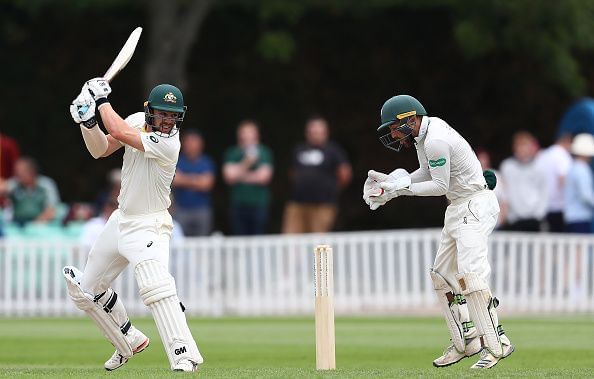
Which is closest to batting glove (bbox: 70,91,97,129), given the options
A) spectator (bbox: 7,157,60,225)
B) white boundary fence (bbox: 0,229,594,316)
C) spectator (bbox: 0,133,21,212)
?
white boundary fence (bbox: 0,229,594,316)

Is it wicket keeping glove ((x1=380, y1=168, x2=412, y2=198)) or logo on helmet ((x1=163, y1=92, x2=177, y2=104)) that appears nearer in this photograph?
logo on helmet ((x1=163, y1=92, x2=177, y2=104))

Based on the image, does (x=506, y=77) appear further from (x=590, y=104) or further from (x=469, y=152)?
(x=469, y=152)

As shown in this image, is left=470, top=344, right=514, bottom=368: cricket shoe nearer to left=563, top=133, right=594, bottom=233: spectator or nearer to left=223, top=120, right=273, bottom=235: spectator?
left=563, top=133, right=594, bottom=233: spectator

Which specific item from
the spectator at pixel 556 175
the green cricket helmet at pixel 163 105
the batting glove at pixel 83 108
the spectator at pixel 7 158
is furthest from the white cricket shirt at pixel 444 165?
the spectator at pixel 7 158

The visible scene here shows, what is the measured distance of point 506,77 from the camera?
24969mm

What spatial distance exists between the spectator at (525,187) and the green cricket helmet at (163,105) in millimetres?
9218

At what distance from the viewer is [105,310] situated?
10.7m

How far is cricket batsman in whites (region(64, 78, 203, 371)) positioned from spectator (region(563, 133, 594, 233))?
8.68m

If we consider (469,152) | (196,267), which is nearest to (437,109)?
(196,267)

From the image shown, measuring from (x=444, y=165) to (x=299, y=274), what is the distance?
27.5 feet

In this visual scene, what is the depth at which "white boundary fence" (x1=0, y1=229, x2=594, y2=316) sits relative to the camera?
1853cm

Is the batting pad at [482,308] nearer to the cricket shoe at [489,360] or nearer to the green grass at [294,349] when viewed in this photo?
the cricket shoe at [489,360]

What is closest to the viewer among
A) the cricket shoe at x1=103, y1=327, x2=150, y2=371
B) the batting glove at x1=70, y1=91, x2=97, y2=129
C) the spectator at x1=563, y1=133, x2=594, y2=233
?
the batting glove at x1=70, y1=91, x2=97, y2=129

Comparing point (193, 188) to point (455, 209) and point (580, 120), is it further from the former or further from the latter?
point (455, 209)
